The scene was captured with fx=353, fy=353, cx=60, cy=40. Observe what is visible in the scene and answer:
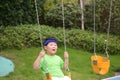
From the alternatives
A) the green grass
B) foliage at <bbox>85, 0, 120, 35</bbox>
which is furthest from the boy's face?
foliage at <bbox>85, 0, 120, 35</bbox>

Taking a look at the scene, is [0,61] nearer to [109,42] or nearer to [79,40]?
[79,40]

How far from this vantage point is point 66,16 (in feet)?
36.7

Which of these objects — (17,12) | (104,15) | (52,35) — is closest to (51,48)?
(52,35)

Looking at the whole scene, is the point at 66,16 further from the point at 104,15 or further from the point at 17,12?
the point at 17,12

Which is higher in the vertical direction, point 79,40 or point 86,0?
point 86,0

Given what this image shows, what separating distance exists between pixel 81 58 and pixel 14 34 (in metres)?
1.84

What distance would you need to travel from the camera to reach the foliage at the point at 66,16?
11.2 m

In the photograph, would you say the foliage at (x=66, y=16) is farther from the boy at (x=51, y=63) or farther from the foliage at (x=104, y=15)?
the boy at (x=51, y=63)

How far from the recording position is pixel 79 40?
31.8 ft

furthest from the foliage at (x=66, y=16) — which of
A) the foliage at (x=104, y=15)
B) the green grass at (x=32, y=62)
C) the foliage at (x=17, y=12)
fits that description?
the green grass at (x=32, y=62)

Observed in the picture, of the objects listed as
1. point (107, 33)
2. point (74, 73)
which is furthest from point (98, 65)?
point (107, 33)

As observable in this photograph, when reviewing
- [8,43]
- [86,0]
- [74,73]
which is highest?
[86,0]

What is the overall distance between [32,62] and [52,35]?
169 centimetres

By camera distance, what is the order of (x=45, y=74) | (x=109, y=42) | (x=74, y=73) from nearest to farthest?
(x=45, y=74) < (x=74, y=73) < (x=109, y=42)
